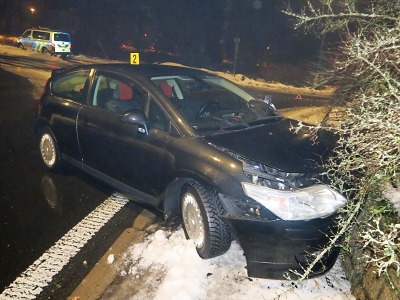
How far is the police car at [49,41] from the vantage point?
2302 cm

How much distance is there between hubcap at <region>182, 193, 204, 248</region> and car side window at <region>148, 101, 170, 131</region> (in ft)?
2.41

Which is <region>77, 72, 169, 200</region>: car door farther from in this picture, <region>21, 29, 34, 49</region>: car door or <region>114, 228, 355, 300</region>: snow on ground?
<region>21, 29, 34, 49</region>: car door

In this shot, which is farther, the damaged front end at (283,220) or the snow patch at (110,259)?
the snow patch at (110,259)

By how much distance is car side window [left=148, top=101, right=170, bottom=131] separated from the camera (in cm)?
335

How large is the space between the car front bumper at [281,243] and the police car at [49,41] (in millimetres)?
23838

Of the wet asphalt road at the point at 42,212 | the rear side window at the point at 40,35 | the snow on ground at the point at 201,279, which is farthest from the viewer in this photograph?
the rear side window at the point at 40,35

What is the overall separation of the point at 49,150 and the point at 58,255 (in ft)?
6.97

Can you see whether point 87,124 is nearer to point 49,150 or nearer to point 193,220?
point 49,150

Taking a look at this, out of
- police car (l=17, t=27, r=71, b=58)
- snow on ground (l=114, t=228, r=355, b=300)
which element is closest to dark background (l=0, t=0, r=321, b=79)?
police car (l=17, t=27, r=71, b=58)

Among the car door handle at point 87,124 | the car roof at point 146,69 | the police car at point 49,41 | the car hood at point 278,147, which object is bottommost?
the car door handle at point 87,124

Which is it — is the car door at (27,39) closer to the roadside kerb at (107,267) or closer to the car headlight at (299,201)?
the roadside kerb at (107,267)

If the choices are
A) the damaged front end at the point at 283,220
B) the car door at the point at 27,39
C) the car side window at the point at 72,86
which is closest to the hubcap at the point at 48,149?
the car side window at the point at 72,86

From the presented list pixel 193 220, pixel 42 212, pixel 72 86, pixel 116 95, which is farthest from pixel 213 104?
pixel 42 212

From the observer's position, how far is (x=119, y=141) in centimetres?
370
